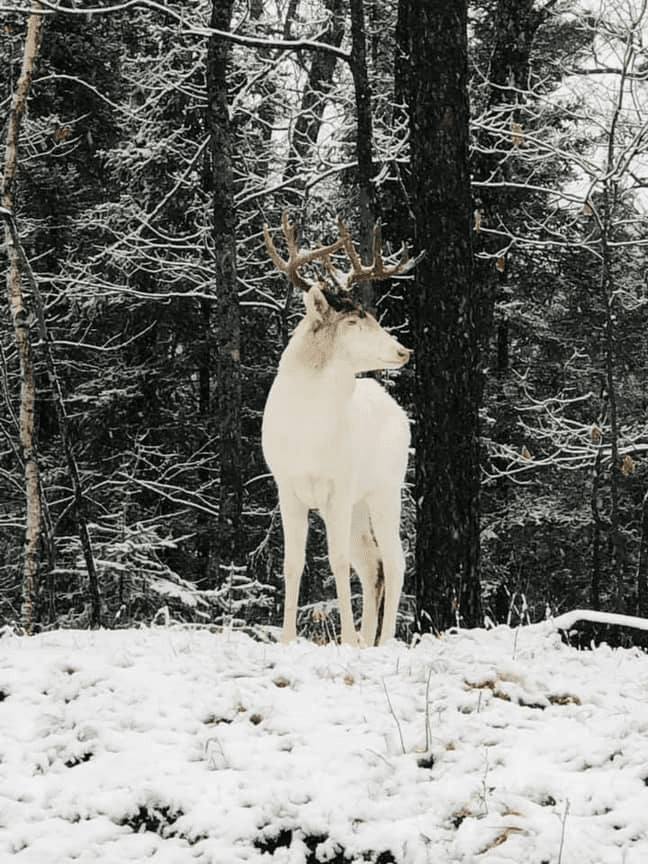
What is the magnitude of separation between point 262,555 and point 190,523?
→ 8.81 feet

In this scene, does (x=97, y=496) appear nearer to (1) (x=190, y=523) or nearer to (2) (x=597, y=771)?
(1) (x=190, y=523)

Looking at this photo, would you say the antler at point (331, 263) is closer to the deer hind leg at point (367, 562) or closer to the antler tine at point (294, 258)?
the antler tine at point (294, 258)

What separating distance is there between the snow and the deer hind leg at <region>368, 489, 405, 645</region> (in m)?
1.69

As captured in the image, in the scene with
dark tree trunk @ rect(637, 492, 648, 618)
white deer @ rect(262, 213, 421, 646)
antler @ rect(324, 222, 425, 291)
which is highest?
antler @ rect(324, 222, 425, 291)

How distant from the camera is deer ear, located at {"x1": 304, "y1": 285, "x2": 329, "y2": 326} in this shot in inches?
229

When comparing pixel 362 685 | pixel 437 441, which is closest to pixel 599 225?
pixel 437 441

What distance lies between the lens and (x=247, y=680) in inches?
165

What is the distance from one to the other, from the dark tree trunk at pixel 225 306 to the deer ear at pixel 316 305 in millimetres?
6584

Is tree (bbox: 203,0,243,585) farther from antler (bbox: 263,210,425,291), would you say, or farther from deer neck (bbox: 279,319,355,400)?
deer neck (bbox: 279,319,355,400)

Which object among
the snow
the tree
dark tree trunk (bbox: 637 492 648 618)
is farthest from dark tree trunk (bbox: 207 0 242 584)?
dark tree trunk (bbox: 637 492 648 618)

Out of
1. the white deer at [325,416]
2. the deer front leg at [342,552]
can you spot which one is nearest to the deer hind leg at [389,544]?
the white deer at [325,416]

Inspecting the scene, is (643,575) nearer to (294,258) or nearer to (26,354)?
(26,354)

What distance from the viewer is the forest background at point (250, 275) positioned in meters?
12.4

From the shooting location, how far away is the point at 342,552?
228 inches
